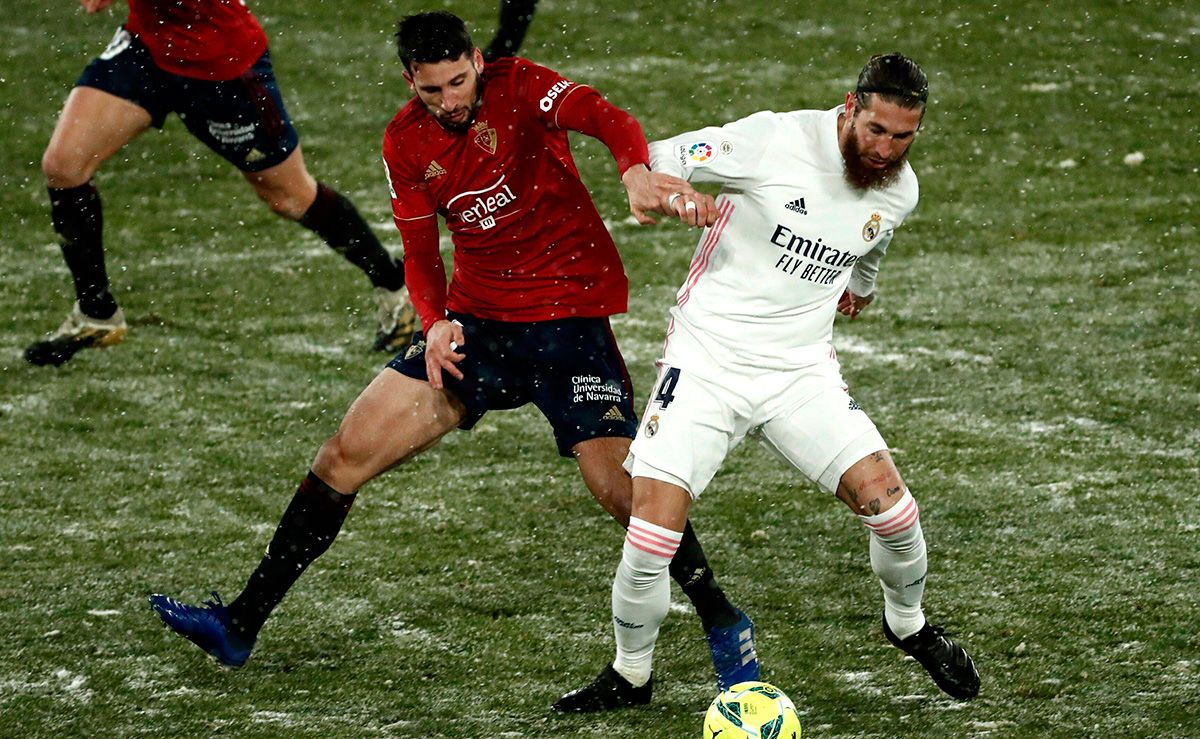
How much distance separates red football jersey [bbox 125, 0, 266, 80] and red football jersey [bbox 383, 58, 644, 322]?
278cm

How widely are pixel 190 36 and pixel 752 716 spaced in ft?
15.2

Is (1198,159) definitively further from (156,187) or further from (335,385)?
(156,187)

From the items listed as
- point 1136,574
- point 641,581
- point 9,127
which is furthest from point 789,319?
point 9,127

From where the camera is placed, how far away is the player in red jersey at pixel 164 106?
24.9ft

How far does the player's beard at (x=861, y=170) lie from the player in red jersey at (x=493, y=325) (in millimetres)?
657

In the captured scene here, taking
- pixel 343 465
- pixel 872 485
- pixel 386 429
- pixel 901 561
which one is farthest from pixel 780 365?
pixel 343 465

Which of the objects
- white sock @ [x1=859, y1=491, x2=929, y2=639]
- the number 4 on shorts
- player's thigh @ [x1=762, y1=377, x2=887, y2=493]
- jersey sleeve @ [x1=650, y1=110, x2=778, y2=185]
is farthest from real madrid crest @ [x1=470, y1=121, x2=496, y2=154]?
white sock @ [x1=859, y1=491, x2=929, y2=639]

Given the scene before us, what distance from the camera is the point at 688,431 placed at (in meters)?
4.71

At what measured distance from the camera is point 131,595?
5742mm

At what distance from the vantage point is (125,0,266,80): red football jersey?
24.8 ft

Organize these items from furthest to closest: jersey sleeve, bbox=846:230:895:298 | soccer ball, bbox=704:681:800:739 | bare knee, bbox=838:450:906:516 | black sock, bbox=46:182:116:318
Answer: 1. black sock, bbox=46:182:116:318
2. jersey sleeve, bbox=846:230:895:298
3. bare knee, bbox=838:450:906:516
4. soccer ball, bbox=704:681:800:739

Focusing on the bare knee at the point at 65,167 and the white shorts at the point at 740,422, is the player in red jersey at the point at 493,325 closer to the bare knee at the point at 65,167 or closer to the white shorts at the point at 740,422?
the white shorts at the point at 740,422

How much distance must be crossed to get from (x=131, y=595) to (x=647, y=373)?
3115 millimetres

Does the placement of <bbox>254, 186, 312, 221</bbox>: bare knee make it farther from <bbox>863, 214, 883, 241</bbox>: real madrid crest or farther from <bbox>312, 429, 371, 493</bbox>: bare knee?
<bbox>863, 214, 883, 241</bbox>: real madrid crest
